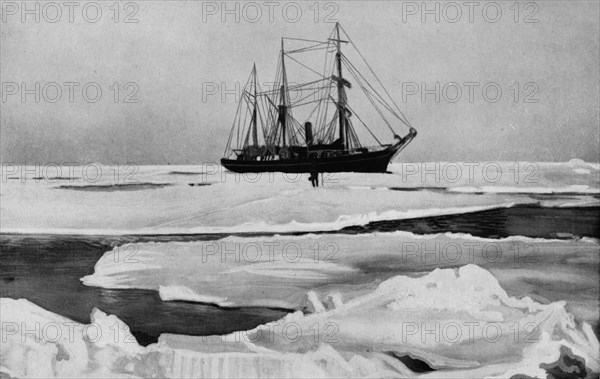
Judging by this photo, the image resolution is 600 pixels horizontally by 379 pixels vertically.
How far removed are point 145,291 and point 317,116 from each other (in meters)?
1.03

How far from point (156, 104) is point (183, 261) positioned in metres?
0.68

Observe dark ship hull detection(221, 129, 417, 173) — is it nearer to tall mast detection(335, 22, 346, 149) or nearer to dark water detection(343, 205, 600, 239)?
tall mast detection(335, 22, 346, 149)

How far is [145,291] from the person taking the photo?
2.41m

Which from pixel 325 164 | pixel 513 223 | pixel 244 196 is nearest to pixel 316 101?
pixel 325 164

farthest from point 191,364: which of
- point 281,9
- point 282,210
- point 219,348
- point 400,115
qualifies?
point 281,9

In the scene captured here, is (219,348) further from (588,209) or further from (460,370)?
(588,209)

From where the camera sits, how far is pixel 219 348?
238cm

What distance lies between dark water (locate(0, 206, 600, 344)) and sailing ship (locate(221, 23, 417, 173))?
0.31m

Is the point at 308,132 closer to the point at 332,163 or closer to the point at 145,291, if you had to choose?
the point at 332,163

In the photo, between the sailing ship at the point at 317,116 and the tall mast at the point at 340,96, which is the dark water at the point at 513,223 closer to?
the sailing ship at the point at 317,116

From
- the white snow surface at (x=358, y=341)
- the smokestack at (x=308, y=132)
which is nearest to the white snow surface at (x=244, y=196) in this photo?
the smokestack at (x=308, y=132)

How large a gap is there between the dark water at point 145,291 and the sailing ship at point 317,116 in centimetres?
31

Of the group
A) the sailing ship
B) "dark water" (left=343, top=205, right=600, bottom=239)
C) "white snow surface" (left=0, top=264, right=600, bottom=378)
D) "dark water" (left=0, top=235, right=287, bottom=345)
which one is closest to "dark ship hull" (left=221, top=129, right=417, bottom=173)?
the sailing ship

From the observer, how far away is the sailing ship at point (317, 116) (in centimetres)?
250
